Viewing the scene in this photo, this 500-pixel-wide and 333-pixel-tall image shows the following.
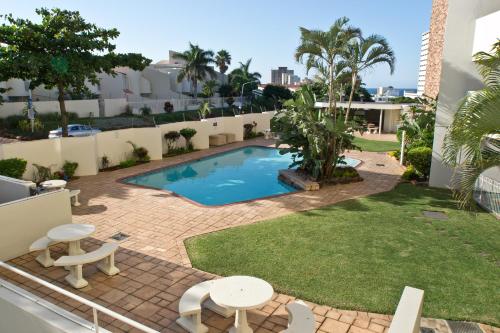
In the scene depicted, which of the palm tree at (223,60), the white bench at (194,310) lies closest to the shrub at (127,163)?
the white bench at (194,310)

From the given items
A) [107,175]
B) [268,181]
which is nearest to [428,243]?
[268,181]

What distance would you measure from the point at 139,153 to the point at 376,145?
15782 millimetres

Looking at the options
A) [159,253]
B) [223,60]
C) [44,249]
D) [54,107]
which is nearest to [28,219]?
[44,249]

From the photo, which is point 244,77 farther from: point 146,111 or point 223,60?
point 146,111

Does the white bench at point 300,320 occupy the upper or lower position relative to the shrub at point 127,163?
lower

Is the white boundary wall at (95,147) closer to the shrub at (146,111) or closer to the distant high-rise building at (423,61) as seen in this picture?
the shrub at (146,111)

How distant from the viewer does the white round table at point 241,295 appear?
5086 mm

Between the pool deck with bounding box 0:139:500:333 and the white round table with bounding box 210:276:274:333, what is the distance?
49 cm

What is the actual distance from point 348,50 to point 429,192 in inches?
258

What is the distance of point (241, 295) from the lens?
17.3 feet

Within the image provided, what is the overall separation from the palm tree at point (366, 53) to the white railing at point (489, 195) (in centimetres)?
533

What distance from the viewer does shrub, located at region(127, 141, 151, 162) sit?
18594 mm

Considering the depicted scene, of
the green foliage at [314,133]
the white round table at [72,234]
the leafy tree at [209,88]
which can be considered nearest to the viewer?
the white round table at [72,234]

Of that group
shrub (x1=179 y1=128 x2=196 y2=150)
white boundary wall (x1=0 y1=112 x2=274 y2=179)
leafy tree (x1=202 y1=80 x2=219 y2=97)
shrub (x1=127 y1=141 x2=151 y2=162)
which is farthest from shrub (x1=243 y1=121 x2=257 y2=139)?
leafy tree (x1=202 y1=80 x2=219 y2=97)
